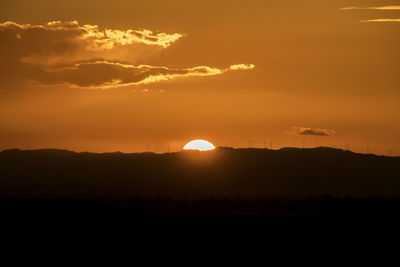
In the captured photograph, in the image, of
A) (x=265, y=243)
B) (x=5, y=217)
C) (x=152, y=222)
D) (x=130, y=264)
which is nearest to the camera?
(x=130, y=264)

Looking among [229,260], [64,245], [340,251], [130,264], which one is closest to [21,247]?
[64,245]

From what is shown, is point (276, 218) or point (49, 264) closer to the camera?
point (49, 264)

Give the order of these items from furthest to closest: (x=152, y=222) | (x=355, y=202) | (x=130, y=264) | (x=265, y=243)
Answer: (x=355, y=202)
(x=152, y=222)
(x=265, y=243)
(x=130, y=264)

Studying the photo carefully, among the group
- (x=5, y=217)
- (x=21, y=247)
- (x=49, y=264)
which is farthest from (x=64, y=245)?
(x=5, y=217)

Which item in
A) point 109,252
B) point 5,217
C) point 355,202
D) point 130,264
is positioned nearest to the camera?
point 130,264

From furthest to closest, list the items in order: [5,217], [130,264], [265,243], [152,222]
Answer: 1. [5,217]
2. [152,222]
3. [265,243]
4. [130,264]

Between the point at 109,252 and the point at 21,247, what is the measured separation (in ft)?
18.8

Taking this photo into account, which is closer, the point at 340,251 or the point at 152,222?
the point at 340,251

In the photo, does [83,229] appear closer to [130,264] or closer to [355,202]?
[130,264]

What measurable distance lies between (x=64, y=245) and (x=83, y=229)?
22.0ft

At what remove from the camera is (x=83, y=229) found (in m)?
54.7

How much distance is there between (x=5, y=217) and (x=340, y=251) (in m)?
27.4

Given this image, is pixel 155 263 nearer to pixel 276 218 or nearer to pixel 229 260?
pixel 229 260

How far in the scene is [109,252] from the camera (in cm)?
4519
